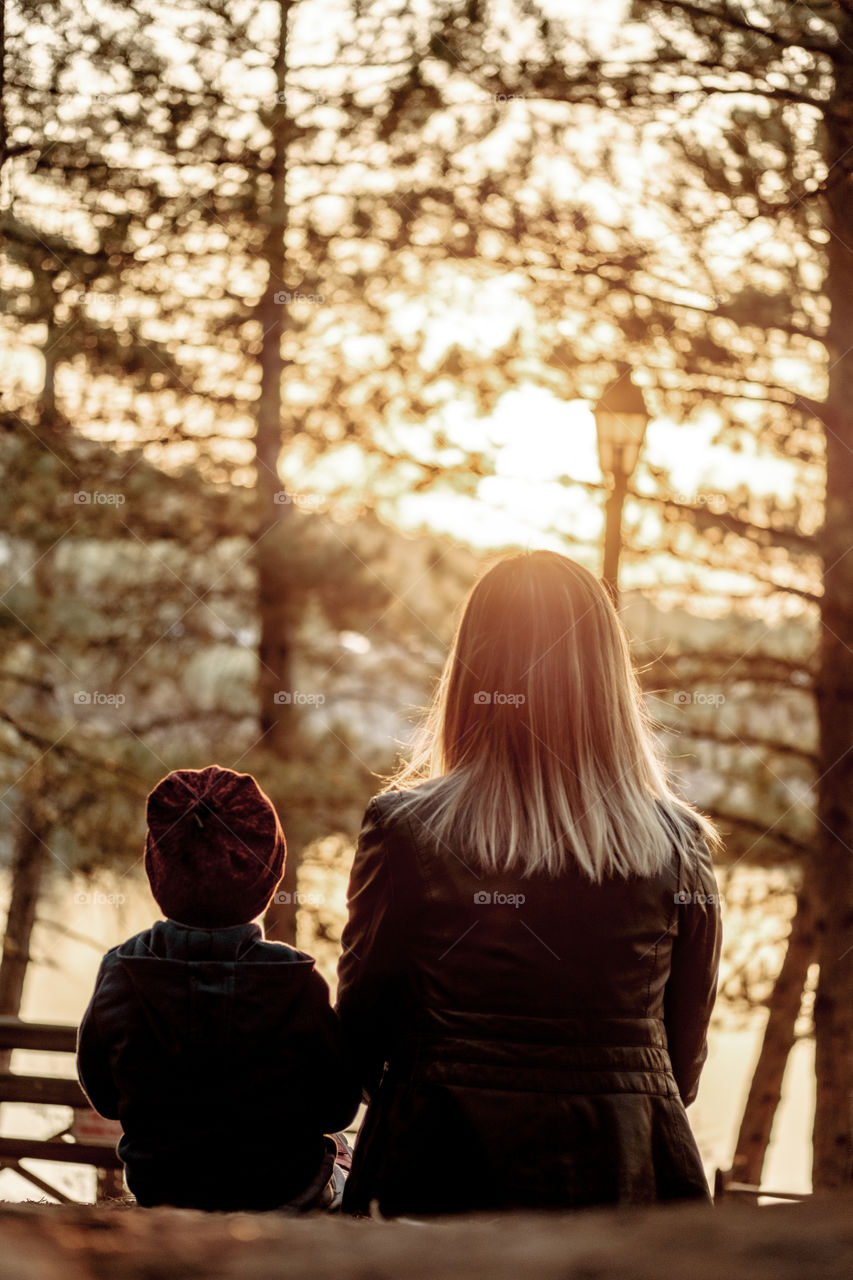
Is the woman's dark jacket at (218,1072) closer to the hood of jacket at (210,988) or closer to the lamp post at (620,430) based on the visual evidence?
the hood of jacket at (210,988)

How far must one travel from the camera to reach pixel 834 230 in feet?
23.9

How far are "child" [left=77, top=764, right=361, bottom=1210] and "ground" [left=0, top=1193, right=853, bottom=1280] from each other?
1.59 metres

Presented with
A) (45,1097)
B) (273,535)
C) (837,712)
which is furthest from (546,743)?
(273,535)

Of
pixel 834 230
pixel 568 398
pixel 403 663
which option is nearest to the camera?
pixel 834 230

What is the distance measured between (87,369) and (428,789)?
7910 mm

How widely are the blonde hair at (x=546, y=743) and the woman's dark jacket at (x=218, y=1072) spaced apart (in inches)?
19.5

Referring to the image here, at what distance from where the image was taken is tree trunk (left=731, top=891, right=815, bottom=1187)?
26.5ft

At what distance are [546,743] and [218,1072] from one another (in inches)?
33.3

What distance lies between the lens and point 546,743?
2.05 m

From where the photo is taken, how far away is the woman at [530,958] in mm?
1847

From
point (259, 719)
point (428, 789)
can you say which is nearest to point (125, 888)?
point (259, 719)

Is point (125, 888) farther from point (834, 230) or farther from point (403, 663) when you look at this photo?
point (834, 230)

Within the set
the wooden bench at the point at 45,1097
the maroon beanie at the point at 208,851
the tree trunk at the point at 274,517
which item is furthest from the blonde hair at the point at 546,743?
the tree trunk at the point at 274,517

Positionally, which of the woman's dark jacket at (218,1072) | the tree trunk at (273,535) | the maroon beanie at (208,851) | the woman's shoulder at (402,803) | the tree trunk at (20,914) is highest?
the tree trunk at (273,535)
